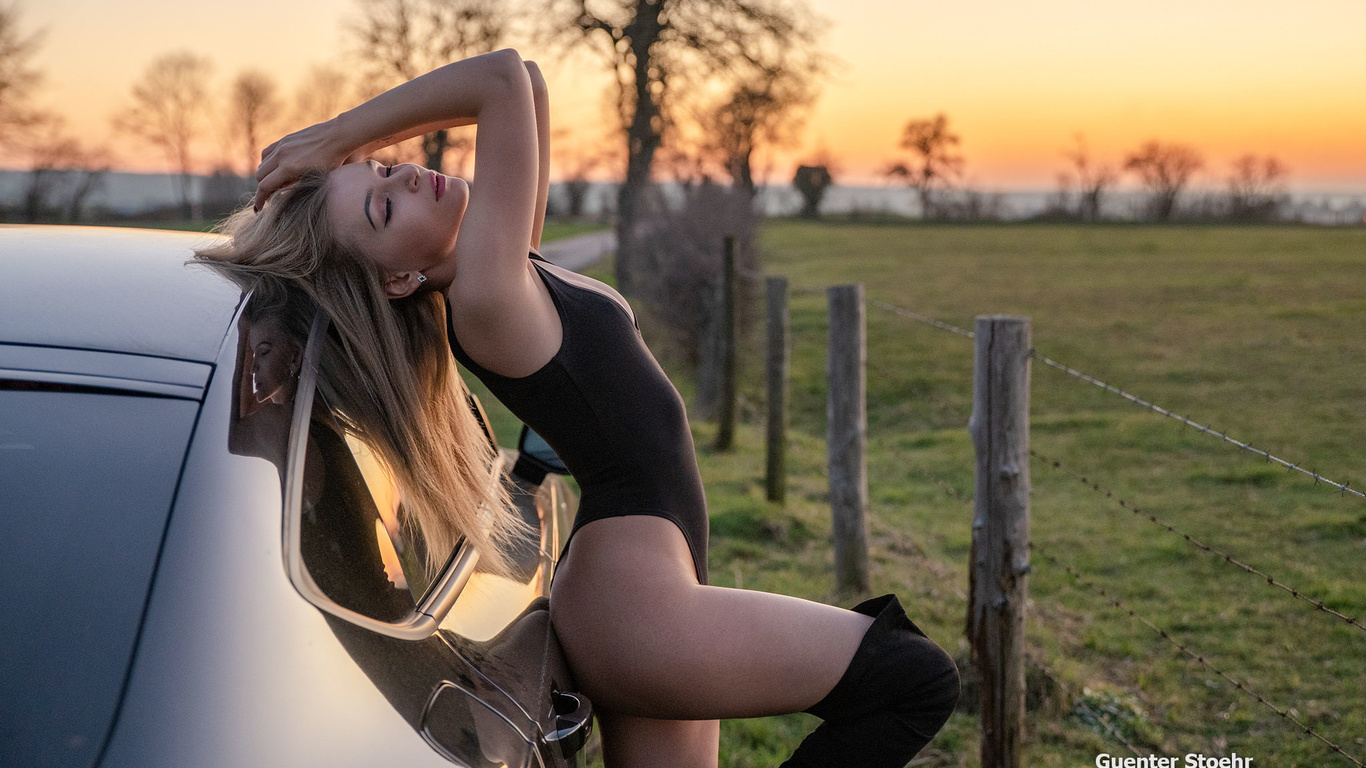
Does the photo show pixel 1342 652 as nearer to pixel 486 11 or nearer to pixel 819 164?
pixel 486 11

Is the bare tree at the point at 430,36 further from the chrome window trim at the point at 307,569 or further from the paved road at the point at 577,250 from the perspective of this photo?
the chrome window trim at the point at 307,569

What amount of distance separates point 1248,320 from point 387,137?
15472 millimetres

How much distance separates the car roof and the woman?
148 millimetres

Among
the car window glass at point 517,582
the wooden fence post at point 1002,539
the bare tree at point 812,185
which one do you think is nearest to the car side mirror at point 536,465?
the car window glass at point 517,582

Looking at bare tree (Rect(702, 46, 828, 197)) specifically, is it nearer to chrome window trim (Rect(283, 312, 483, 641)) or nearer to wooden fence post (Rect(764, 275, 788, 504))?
wooden fence post (Rect(764, 275, 788, 504))

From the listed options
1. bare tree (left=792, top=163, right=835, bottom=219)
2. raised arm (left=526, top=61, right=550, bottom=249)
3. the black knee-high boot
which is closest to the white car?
the black knee-high boot

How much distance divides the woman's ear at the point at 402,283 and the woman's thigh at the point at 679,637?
23.1 inches

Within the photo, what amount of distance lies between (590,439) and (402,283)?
0.48m

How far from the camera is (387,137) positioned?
82.1 inches

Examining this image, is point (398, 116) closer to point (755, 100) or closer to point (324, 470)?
point (324, 470)

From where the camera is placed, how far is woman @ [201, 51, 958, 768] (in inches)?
67.6

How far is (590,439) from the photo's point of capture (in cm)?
182

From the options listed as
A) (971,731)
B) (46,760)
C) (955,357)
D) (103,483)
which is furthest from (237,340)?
(955,357)

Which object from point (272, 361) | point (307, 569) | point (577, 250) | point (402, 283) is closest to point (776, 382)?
point (402, 283)
